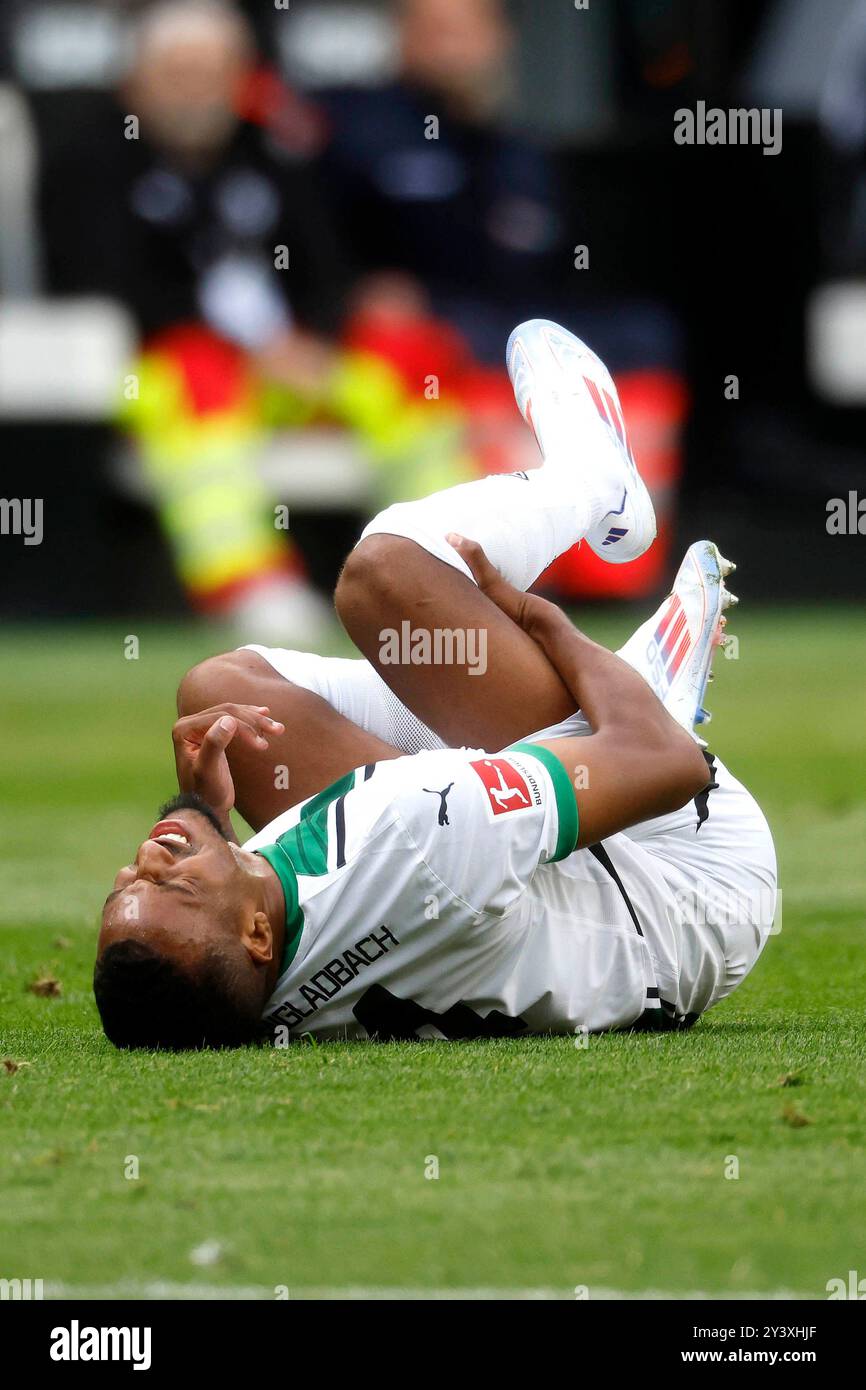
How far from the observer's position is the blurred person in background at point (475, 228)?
13.2 m

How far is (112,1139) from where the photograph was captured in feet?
11.0

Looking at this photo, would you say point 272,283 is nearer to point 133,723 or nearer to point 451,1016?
point 133,723

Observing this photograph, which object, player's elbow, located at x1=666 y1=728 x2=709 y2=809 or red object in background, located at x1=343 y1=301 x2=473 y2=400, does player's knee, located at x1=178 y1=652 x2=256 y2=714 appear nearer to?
player's elbow, located at x1=666 y1=728 x2=709 y2=809

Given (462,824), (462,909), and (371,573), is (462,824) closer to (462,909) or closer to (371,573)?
(462,909)

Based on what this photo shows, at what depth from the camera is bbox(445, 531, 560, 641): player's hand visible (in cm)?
418

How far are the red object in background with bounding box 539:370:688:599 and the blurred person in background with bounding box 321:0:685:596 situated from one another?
1 centimetres

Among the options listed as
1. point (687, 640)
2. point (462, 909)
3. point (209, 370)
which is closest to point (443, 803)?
point (462, 909)

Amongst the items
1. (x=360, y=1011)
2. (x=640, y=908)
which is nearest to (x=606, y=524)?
(x=640, y=908)

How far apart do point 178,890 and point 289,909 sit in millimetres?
211

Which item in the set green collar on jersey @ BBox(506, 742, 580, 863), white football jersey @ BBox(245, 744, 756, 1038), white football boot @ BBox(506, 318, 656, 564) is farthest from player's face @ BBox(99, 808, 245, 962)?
white football boot @ BBox(506, 318, 656, 564)

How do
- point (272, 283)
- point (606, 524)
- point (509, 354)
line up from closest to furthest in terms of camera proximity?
point (606, 524) < point (509, 354) < point (272, 283)

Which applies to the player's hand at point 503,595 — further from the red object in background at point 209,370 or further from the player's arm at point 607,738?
the red object in background at point 209,370

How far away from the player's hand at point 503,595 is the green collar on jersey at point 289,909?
673 mm

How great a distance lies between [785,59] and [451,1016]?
1112 centimetres
